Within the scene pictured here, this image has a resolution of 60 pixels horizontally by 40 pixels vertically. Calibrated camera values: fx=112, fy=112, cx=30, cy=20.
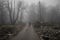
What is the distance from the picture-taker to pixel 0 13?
52406 mm

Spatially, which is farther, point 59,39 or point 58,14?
point 58,14

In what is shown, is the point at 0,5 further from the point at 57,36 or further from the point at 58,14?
the point at 58,14

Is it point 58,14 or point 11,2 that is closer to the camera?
point 11,2

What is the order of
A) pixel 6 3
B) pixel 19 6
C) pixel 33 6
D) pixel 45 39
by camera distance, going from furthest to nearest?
pixel 33 6 → pixel 19 6 → pixel 6 3 → pixel 45 39

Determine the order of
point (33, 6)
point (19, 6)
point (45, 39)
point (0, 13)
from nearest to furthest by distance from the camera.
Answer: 1. point (45, 39)
2. point (19, 6)
3. point (0, 13)
4. point (33, 6)

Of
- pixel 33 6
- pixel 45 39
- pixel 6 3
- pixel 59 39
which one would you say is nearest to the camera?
pixel 59 39

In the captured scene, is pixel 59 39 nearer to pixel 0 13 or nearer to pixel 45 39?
pixel 45 39

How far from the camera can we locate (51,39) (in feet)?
43.8

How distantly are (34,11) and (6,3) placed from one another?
39.4 m

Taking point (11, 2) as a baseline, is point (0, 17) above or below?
below

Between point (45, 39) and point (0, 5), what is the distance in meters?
24.5

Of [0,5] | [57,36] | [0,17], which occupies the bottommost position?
[0,17]

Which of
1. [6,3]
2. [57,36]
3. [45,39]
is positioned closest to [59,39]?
[57,36]

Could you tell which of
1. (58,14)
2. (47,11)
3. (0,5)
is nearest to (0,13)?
(0,5)
